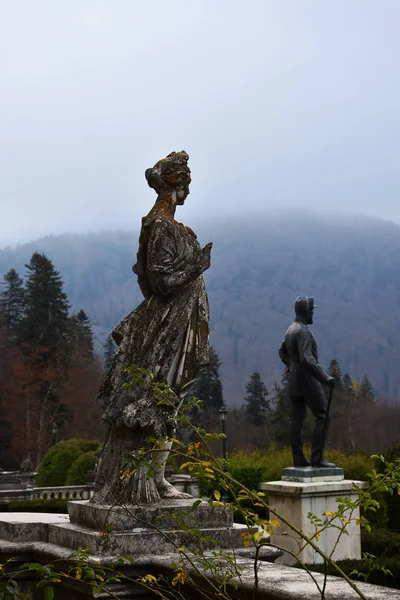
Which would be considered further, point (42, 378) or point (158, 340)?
point (42, 378)

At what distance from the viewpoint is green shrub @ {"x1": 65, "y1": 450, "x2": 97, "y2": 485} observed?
26.5 metres

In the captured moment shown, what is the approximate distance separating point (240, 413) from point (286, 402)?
2197 centimetres

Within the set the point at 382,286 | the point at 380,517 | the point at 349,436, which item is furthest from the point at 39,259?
the point at 382,286

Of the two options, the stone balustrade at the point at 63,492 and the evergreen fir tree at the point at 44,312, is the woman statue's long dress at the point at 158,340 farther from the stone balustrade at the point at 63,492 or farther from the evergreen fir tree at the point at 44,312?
the evergreen fir tree at the point at 44,312

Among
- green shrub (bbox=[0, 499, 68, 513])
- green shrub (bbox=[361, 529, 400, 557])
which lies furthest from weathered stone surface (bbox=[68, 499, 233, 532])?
green shrub (bbox=[0, 499, 68, 513])

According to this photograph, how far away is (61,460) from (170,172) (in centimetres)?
2432

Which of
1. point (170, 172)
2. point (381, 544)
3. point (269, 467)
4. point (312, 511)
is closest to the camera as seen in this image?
point (170, 172)

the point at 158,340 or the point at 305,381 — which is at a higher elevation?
the point at 305,381

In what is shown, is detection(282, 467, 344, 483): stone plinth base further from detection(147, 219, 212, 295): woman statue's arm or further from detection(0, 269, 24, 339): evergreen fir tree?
detection(0, 269, 24, 339): evergreen fir tree

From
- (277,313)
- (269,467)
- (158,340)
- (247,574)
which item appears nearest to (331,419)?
(269,467)

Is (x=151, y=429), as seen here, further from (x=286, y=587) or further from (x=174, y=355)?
(x=286, y=587)

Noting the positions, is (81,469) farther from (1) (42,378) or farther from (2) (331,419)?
(2) (331,419)

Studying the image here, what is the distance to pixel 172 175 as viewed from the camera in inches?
228

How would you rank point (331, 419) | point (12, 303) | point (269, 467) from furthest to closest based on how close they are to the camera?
point (12, 303) → point (331, 419) → point (269, 467)
